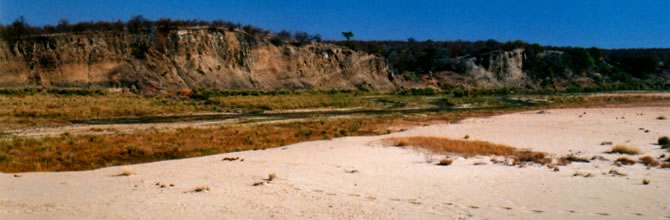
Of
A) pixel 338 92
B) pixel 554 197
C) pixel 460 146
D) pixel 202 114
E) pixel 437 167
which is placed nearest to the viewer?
pixel 554 197

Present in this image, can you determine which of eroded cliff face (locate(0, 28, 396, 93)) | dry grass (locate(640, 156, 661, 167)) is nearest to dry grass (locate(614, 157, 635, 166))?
dry grass (locate(640, 156, 661, 167))

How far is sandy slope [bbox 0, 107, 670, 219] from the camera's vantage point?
29.9ft

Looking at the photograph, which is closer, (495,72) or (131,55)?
(131,55)

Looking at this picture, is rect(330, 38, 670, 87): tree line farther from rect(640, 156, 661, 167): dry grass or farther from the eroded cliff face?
rect(640, 156, 661, 167): dry grass

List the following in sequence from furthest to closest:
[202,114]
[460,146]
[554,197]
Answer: [202,114] < [460,146] < [554,197]

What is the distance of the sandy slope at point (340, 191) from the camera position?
9117 mm

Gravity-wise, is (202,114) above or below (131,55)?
below

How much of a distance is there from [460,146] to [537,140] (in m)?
4.52

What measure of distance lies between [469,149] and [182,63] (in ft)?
139

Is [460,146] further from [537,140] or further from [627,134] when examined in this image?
[627,134]

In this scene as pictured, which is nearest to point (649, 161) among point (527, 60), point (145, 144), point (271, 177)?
point (271, 177)

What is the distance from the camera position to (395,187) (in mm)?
11461

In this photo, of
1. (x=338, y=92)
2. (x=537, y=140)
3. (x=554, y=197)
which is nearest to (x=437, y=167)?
(x=554, y=197)

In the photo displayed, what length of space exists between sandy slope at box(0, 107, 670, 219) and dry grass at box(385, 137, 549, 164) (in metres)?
1.23
